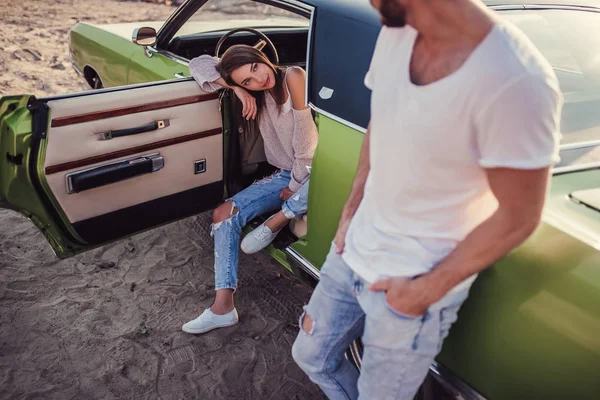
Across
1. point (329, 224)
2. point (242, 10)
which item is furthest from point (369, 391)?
point (242, 10)

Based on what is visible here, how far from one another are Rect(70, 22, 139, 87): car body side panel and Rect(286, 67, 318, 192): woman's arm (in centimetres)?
173

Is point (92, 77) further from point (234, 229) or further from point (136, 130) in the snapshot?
point (234, 229)

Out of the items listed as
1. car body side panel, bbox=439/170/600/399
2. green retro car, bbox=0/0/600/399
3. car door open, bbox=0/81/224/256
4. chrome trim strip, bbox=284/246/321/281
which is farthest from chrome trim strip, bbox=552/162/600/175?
car door open, bbox=0/81/224/256

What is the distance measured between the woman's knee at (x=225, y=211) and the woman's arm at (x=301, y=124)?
0.38 meters

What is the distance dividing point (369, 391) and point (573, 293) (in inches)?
23.9

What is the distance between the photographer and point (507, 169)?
1.14 m

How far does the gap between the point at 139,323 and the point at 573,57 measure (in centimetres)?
242

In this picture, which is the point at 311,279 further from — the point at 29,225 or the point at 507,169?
the point at 29,225

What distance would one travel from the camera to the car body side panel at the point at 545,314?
4.85 feet

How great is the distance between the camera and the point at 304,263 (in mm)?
2580

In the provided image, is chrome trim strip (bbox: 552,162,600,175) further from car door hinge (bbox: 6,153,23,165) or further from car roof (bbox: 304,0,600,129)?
car door hinge (bbox: 6,153,23,165)

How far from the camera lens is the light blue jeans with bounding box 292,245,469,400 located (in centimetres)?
144

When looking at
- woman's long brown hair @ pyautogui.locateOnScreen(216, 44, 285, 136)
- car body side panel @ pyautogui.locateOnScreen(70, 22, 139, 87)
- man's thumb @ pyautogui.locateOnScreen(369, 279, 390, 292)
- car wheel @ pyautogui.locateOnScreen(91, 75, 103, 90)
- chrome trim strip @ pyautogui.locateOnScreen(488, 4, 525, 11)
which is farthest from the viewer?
car wheel @ pyautogui.locateOnScreen(91, 75, 103, 90)

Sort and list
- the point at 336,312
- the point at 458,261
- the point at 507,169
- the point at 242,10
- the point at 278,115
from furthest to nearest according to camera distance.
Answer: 1. the point at 242,10
2. the point at 278,115
3. the point at 336,312
4. the point at 458,261
5. the point at 507,169
